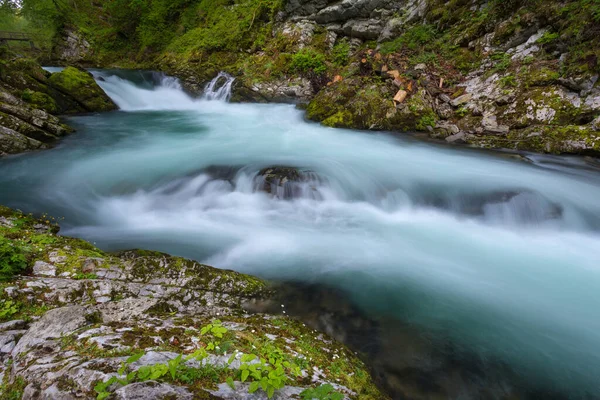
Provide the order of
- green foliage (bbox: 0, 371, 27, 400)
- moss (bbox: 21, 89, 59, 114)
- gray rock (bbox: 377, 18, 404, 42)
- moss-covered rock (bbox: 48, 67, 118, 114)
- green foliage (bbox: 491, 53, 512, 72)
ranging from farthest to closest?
gray rock (bbox: 377, 18, 404, 42)
moss-covered rock (bbox: 48, 67, 118, 114)
moss (bbox: 21, 89, 59, 114)
green foliage (bbox: 491, 53, 512, 72)
green foliage (bbox: 0, 371, 27, 400)

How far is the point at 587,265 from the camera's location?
5062 mm

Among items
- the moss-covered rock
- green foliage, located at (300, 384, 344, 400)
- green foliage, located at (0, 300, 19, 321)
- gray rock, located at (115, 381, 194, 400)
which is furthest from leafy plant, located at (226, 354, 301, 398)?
the moss-covered rock

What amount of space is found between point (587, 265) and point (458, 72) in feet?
23.8

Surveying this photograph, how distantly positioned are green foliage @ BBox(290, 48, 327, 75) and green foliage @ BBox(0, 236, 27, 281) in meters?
12.5

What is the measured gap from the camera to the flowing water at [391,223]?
4066 millimetres

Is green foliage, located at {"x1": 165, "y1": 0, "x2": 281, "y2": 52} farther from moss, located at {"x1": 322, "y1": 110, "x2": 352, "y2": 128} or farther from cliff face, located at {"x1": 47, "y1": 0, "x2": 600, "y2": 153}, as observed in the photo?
moss, located at {"x1": 322, "y1": 110, "x2": 352, "y2": 128}

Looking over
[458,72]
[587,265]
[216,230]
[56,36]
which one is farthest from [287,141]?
[56,36]

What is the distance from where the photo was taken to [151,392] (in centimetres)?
158

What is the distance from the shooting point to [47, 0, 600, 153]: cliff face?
25.4ft

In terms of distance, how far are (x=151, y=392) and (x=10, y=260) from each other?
9.04ft

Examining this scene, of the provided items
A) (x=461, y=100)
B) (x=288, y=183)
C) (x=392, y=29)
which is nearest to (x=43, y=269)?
(x=288, y=183)

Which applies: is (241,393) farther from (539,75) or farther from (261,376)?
(539,75)

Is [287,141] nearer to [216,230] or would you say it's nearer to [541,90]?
[216,230]

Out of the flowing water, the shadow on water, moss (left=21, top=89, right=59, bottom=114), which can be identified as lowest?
the shadow on water
